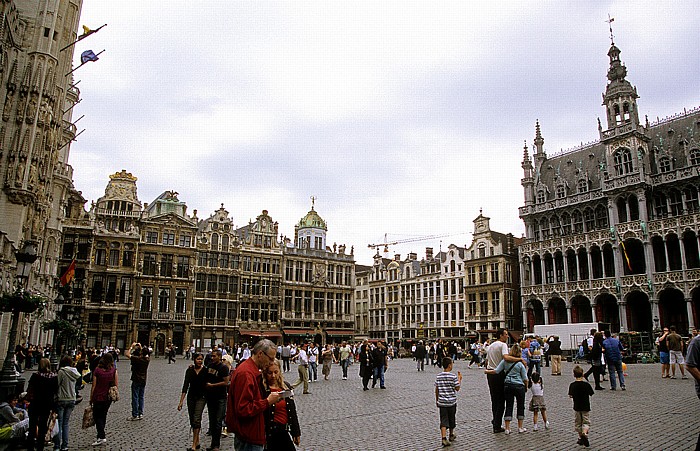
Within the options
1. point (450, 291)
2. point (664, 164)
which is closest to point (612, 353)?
point (664, 164)

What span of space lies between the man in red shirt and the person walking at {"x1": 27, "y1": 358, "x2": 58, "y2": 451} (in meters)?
5.74

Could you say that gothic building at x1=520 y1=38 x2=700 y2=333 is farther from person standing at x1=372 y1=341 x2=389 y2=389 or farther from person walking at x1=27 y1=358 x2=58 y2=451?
person walking at x1=27 y1=358 x2=58 y2=451

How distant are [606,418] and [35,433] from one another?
1194 cm

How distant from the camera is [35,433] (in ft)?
30.0

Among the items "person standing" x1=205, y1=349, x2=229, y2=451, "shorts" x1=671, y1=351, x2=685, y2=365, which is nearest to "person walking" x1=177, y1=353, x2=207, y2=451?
"person standing" x1=205, y1=349, x2=229, y2=451

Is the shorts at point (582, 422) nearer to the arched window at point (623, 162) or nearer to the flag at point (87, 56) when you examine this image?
the flag at point (87, 56)

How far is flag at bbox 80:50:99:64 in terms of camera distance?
98.8 ft

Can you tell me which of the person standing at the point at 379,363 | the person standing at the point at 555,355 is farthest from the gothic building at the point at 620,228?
the person standing at the point at 379,363

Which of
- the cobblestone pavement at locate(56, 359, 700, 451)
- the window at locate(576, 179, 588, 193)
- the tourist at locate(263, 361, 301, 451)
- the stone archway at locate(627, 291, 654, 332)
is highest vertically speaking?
the window at locate(576, 179, 588, 193)

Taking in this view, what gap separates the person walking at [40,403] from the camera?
902 cm

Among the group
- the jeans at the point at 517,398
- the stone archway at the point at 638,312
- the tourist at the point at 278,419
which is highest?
the stone archway at the point at 638,312

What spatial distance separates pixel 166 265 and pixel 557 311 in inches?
1716

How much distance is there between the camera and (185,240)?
198ft

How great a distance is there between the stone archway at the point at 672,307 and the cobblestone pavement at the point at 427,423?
30.6m
